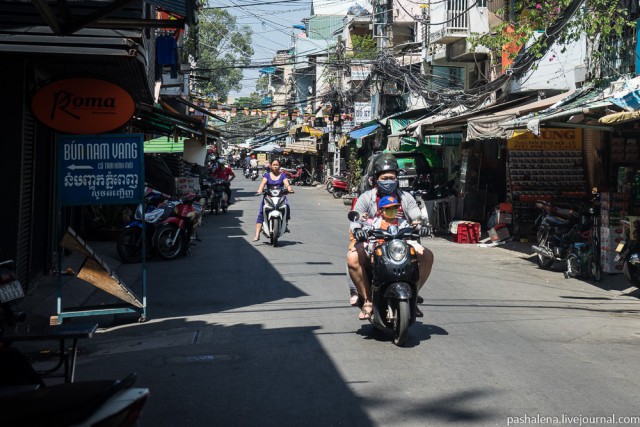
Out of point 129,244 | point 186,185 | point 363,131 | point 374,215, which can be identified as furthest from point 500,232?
point 363,131

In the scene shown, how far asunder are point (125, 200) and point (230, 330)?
195 centimetres

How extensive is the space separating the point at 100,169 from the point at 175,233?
21.5ft

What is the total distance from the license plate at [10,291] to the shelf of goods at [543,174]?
12312 mm

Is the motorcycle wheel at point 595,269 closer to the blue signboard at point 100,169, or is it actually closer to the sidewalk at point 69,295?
the sidewalk at point 69,295

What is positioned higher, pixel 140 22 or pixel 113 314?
pixel 140 22

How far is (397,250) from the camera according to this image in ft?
24.7

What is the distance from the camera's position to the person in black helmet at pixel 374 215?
7977 millimetres

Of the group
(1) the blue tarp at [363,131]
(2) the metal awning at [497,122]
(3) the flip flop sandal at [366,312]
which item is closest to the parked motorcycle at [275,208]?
(2) the metal awning at [497,122]

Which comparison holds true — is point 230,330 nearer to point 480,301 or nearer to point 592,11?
point 480,301

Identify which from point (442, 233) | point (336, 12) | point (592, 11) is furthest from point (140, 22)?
point (336, 12)

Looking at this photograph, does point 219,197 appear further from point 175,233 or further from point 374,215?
point 374,215

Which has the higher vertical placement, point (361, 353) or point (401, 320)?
point (401, 320)

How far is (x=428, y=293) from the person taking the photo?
36.6 ft

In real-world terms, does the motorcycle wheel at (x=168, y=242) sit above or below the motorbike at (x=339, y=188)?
below
